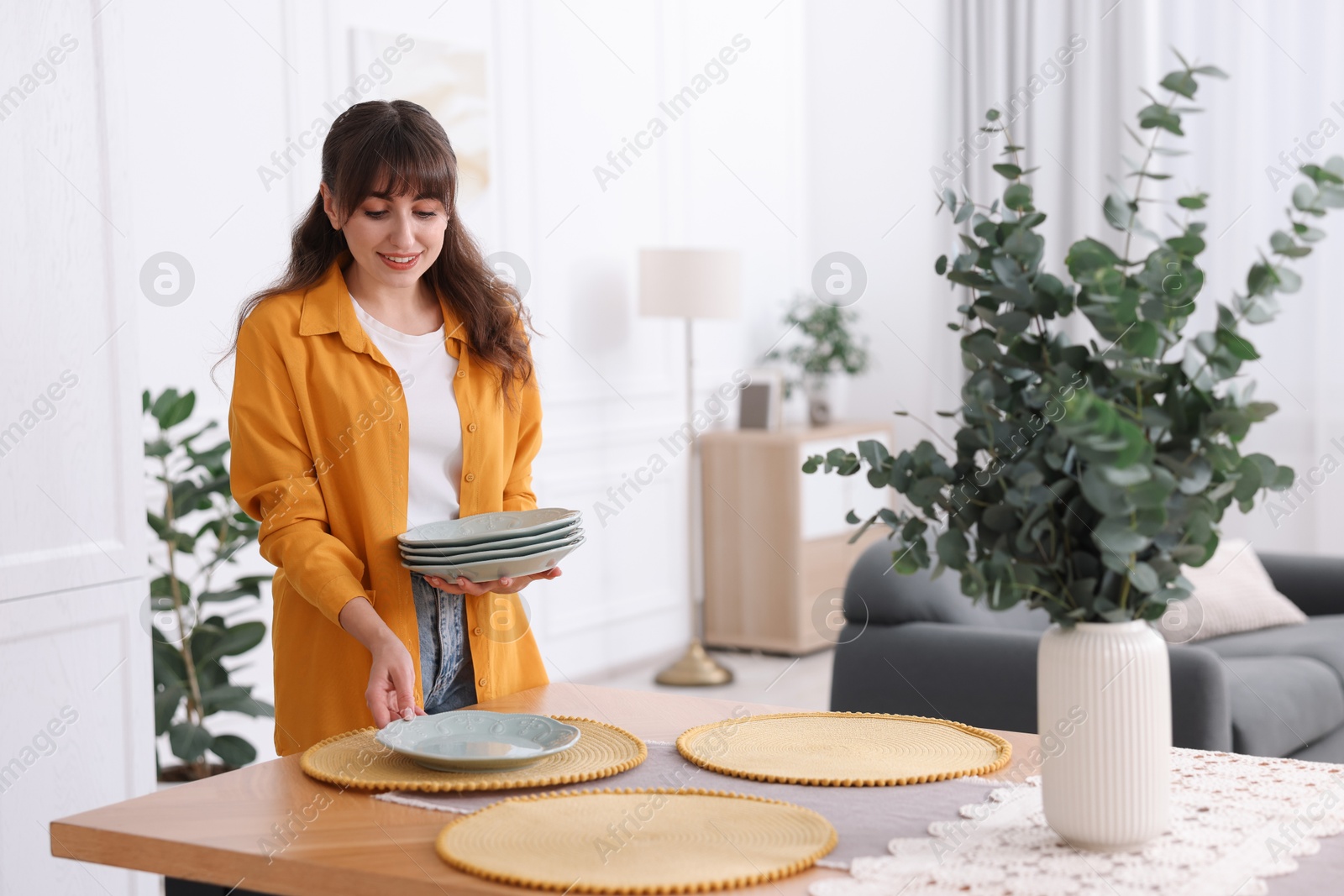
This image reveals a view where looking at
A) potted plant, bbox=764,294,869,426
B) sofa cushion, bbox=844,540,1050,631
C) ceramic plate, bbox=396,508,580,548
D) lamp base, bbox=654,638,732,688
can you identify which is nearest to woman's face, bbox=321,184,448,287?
ceramic plate, bbox=396,508,580,548

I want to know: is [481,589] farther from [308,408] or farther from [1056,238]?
[1056,238]

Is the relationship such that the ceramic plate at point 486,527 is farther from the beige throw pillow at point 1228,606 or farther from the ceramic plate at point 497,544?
the beige throw pillow at point 1228,606

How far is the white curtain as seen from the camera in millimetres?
5082

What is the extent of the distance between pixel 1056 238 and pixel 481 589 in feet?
14.8

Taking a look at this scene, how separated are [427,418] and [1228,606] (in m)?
2.72

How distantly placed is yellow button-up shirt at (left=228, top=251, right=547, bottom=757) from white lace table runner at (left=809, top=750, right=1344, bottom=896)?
28.8 inches

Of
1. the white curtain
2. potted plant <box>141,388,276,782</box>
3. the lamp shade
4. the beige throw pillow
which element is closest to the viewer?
potted plant <box>141,388,276,782</box>

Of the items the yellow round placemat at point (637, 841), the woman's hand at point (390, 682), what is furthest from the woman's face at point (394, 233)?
the yellow round placemat at point (637, 841)

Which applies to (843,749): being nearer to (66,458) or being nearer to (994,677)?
(66,458)

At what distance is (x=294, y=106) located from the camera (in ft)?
12.3

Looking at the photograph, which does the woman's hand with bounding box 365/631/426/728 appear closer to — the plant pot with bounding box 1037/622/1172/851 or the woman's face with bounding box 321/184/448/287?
the woman's face with bounding box 321/184/448/287

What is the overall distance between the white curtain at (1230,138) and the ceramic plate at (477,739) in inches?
150

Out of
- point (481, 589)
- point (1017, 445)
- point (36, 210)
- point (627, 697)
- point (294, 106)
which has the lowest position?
point (627, 697)

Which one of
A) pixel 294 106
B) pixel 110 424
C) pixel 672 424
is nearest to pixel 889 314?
pixel 672 424
